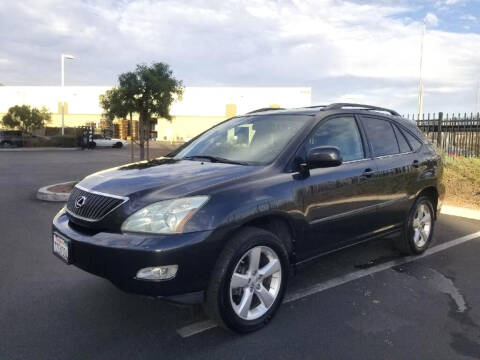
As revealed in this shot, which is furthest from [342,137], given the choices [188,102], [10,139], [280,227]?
[188,102]

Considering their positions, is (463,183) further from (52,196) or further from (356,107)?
(52,196)

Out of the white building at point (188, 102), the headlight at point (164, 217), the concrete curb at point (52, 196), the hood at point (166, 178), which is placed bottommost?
the concrete curb at point (52, 196)

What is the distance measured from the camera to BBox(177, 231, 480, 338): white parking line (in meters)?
3.31

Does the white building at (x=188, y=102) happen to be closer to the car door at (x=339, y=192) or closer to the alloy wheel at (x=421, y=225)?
the alloy wheel at (x=421, y=225)

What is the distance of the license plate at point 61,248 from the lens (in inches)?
127

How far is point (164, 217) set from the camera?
2938mm

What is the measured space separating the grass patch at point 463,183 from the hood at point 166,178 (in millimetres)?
6632

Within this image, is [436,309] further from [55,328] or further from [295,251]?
[55,328]

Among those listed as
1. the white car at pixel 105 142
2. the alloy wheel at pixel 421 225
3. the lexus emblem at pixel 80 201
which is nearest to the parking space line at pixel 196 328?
the lexus emblem at pixel 80 201

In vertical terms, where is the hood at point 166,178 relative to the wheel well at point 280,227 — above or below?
above

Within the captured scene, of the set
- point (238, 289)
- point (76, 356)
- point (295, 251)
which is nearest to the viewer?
point (76, 356)

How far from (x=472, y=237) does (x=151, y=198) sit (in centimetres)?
509

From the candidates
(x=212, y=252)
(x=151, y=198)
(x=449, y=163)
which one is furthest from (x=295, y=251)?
(x=449, y=163)

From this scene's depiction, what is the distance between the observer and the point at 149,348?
303cm
